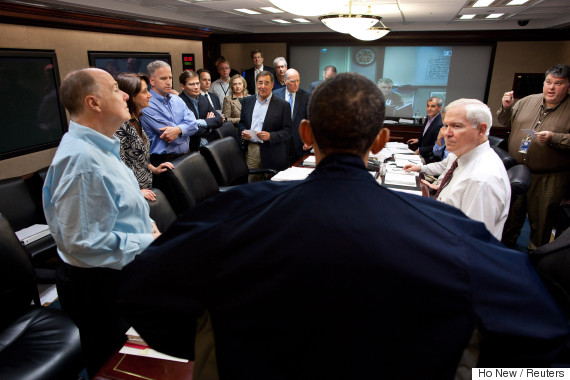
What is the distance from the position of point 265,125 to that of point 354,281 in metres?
3.41

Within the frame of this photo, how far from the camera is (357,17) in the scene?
114 inches

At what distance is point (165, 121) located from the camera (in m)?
3.21

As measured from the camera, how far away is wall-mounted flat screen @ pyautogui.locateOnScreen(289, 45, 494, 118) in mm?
7543

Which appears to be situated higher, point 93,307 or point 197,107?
point 197,107

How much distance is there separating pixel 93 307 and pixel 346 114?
1479 millimetres

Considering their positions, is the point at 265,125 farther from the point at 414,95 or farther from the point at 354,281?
the point at 414,95

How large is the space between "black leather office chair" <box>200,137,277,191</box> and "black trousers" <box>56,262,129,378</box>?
154cm

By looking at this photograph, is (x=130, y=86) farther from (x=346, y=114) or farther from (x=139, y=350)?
(x=346, y=114)

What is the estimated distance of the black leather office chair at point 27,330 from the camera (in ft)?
5.16

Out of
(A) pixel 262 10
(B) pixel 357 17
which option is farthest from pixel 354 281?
(A) pixel 262 10

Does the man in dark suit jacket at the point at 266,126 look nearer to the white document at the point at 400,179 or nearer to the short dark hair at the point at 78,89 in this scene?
the white document at the point at 400,179

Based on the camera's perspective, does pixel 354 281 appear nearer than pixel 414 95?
Yes

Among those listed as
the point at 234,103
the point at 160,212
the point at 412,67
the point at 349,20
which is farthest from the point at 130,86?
the point at 412,67

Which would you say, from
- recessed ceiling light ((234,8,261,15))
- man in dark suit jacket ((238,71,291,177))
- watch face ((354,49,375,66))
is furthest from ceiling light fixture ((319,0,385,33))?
watch face ((354,49,375,66))
